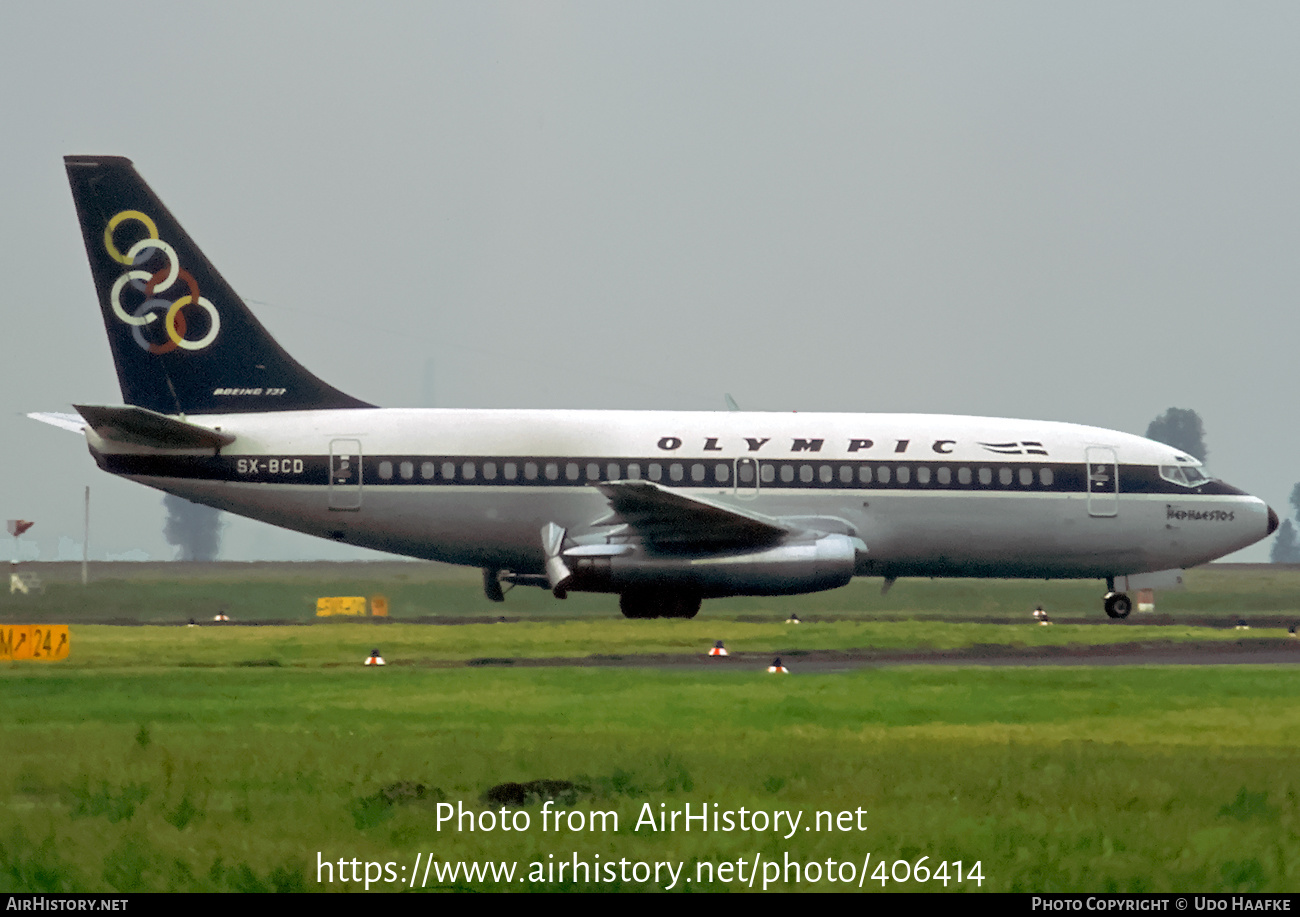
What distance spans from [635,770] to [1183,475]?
86.9 ft

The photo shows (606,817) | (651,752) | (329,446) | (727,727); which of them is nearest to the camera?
(606,817)

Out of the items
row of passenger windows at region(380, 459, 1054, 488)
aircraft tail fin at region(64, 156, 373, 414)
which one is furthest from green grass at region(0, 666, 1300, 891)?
aircraft tail fin at region(64, 156, 373, 414)

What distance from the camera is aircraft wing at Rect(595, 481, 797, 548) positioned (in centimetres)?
2988

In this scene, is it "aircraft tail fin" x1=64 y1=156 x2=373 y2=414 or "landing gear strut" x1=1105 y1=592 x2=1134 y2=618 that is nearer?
"aircraft tail fin" x1=64 y1=156 x2=373 y2=414

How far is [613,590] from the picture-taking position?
31.6 metres

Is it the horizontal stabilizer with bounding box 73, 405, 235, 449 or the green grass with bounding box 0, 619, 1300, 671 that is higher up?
the horizontal stabilizer with bounding box 73, 405, 235, 449

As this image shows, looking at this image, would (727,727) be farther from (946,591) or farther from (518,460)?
(946,591)

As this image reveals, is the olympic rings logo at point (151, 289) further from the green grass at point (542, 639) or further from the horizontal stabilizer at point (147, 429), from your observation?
the green grass at point (542, 639)

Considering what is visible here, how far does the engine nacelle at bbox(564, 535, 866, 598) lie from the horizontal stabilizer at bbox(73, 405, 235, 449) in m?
7.07

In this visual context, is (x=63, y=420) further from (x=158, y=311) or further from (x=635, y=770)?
(x=635, y=770)

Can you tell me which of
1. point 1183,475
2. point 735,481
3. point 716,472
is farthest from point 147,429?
point 1183,475

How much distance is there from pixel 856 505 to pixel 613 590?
205 inches

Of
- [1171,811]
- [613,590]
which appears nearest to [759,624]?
[613,590]

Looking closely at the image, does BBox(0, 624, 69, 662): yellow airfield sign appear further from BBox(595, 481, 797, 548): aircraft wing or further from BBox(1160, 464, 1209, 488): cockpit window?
BBox(1160, 464, 1209, 488): cockpit window
